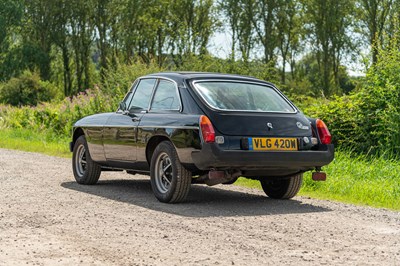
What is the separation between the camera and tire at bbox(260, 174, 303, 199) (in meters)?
9.72

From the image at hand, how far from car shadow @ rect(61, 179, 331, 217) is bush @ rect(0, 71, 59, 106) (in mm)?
29750

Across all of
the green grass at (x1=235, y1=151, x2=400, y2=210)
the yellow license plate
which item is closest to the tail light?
the yellow license plate

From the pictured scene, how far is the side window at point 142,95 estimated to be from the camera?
32.8ft

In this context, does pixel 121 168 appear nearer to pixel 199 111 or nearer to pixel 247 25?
pixel 199 111

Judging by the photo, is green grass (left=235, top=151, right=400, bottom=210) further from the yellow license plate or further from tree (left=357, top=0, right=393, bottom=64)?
tree (left=357, top=0, right=393, bottom=64)

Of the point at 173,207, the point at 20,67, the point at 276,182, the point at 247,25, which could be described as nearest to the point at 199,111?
the point at 173,207

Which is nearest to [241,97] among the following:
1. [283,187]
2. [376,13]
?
[283,187]

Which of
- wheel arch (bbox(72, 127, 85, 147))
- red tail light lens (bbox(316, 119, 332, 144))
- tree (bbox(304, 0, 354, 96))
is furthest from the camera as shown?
tree (bbox(304, 0, 354, 96))

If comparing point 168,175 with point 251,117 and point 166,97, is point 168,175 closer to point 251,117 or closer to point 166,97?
point 166,97

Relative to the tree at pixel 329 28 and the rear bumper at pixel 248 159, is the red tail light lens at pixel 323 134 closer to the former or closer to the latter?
the rear bumper at pixel 248 159

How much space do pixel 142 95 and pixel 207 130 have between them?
2.02 metres

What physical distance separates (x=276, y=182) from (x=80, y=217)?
10.4ft

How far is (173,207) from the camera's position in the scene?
344 inches

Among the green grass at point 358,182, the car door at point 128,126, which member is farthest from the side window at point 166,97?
the green grass at point 358,182
